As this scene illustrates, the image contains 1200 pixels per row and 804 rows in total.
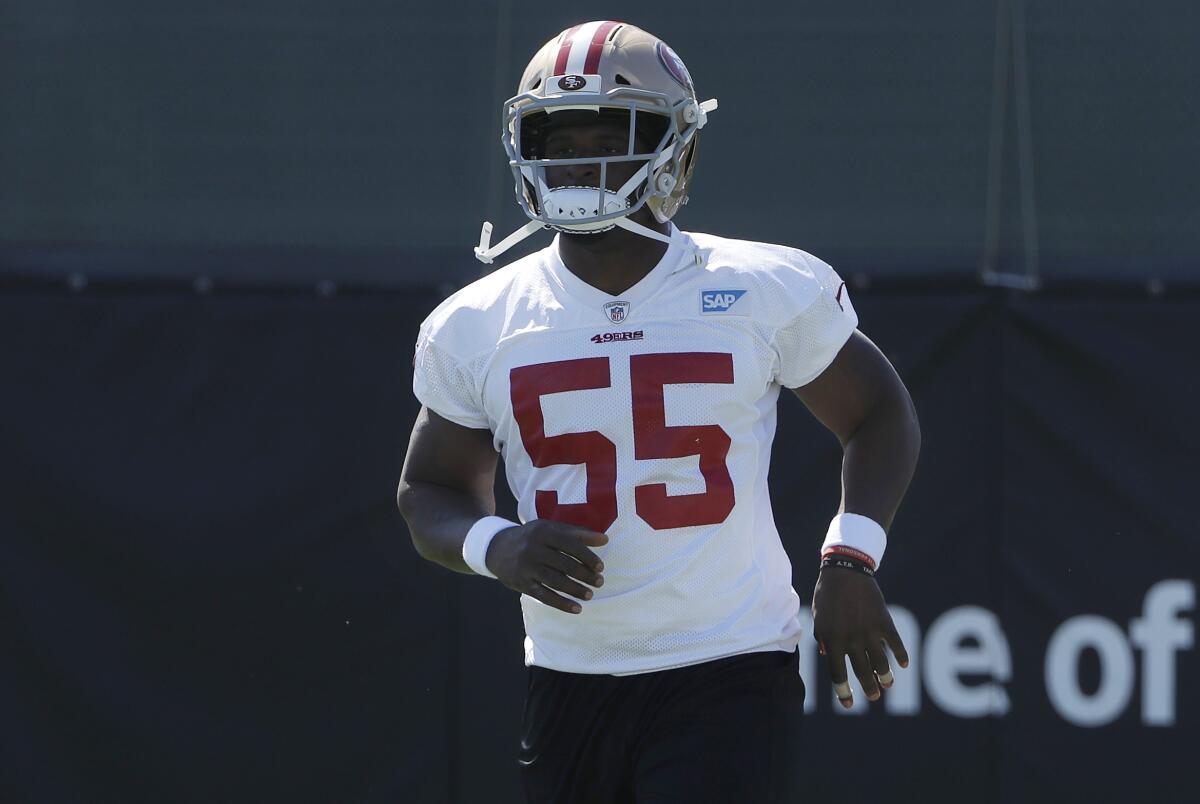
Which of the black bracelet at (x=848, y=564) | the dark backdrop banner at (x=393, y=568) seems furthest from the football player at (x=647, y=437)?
the dark backdrop banner at (x=393, y=568)

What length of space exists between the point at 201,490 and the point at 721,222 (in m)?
1.79

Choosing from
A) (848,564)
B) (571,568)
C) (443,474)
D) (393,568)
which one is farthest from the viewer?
(393,568)

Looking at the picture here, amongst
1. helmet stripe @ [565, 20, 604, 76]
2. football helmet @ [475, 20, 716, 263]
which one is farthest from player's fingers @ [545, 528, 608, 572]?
helmet stripe @ [565, 20, 604, 76]

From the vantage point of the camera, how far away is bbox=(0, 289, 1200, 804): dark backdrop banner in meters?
4.73

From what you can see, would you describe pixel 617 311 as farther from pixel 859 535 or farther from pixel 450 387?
pixel 859 535

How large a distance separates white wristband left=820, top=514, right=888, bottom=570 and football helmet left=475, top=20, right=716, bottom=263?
0.62m

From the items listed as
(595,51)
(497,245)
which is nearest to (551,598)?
(497,245)

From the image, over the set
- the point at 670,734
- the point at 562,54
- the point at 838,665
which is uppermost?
the point at 562,54

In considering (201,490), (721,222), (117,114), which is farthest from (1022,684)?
(117,114)

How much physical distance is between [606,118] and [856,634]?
1.03 meters

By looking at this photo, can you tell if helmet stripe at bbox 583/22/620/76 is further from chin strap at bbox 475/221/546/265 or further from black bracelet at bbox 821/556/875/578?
black bracelet at bbox 821/556/875/578

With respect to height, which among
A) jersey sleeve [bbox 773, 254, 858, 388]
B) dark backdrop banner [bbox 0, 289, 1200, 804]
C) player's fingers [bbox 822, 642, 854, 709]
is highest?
jersey sleeve [bbox 773, 254, 858, 388]

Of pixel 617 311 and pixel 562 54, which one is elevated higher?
pixel 562 54

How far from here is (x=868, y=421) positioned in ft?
9.88
